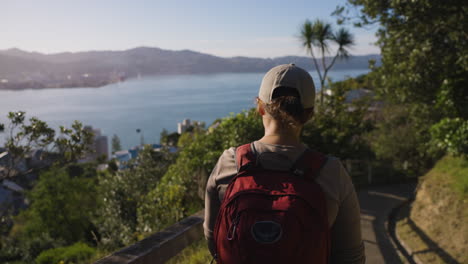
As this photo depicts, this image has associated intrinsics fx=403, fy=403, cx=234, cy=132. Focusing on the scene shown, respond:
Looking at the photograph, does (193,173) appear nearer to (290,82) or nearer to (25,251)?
(290,82)

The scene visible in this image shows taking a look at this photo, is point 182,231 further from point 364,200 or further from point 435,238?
point 364,200

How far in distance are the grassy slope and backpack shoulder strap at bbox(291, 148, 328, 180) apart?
524 cm

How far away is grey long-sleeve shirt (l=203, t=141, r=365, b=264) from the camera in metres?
1.38

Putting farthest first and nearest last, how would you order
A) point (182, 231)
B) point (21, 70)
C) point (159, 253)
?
point (21, 70) < point (182, 231) < point (159, 253)

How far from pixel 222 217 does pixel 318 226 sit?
0.33 m

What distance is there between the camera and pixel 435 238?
6.71 meters

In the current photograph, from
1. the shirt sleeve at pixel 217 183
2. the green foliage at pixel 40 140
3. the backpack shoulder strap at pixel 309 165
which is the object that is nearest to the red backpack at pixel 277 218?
the backpack shoulder strap at pixel 309 165

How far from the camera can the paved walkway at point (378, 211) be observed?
17.9 feet

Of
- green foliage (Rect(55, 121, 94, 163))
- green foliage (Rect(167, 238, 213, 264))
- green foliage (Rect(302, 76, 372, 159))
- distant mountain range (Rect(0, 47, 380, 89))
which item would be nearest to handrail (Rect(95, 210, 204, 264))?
green foliage (Rect(167, 238, 213, 264))

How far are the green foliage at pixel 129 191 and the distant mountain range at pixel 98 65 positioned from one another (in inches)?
317

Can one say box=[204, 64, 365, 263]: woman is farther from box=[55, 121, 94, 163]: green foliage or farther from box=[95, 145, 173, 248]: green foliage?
box=[95, 145, 173, 248]: green foliage

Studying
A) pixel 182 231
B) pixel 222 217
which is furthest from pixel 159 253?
pixel 222 217

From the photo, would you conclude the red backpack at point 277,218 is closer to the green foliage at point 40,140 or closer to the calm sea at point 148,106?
the green foliage at point 40,140

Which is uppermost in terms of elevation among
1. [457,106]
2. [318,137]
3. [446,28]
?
[446,28]
